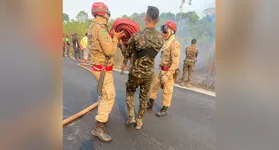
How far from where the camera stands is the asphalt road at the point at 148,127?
202 centimetres

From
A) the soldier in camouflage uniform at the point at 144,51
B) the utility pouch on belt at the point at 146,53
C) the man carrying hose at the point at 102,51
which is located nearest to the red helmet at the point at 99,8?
the man carrying hose at the point at 102,51

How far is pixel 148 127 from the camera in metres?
2.46

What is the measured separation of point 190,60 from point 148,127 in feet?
10.7

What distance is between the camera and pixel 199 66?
5.45 metres

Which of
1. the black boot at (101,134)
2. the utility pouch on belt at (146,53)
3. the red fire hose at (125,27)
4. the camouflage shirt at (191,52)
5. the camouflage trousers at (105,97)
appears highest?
the red fire hose at (125,27)

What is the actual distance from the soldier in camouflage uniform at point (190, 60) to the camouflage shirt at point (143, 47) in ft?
10.2

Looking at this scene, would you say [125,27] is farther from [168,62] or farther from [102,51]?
[168,62]

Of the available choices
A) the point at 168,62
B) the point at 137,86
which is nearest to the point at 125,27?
the point at 137,86

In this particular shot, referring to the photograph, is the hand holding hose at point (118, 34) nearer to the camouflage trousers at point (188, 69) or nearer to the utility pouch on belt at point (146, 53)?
the utility pouch on belt at point (146, 53)

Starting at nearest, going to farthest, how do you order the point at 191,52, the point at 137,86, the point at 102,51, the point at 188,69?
the point at 102,51, the point at 137,86, the point at 191,52, the point at 188,69

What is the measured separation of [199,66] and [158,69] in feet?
8.90
